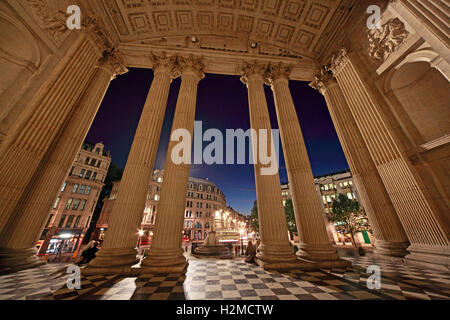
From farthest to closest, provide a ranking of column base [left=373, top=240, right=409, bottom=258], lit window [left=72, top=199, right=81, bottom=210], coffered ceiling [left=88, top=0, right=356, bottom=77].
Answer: lit window [left=72, top=199, right=81, bottom=210], coffered ceiling [left=88, top=0, right=356, bottom=77], column base [left=373, top=240, right=409, bottom=258]

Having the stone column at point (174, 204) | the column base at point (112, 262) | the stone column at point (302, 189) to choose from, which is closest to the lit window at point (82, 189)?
the column base at point (112, 262)

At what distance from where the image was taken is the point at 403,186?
21.8 ft

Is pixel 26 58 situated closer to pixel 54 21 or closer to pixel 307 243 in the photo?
pixel 54 21

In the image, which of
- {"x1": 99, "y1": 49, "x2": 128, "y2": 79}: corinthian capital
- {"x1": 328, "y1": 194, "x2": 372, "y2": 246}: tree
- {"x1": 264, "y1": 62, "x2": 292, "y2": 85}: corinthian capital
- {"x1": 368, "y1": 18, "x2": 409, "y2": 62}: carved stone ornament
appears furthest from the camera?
{"x1": 328, "y1": 194, "x2": 372, "y2": 246}: tree

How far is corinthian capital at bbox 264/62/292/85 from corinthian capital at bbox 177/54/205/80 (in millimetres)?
4650

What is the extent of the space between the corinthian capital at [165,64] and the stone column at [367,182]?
34.9 feet

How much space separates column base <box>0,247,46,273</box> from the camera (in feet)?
17.4

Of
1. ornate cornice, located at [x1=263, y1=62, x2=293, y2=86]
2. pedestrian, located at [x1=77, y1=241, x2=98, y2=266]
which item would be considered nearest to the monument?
pedestrian, located at [x1=77, y1=241, x2=98, y2=266]

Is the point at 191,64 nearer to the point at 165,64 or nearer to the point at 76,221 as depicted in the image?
the point at 165,64

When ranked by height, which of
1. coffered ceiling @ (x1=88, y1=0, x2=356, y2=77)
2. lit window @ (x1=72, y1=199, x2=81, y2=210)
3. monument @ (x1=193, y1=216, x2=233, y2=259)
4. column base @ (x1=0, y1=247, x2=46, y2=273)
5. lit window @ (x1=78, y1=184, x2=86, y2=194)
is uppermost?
coffered ceiling @ (x1=88, y1=0, x2=356, y2=77)

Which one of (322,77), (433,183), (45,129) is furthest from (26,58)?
(433,183)

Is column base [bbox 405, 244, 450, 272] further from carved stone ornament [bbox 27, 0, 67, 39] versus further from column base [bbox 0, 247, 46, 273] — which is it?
carved stone ornament [bbox 27, 0, 67, 39]

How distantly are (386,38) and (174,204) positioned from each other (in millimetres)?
13036
